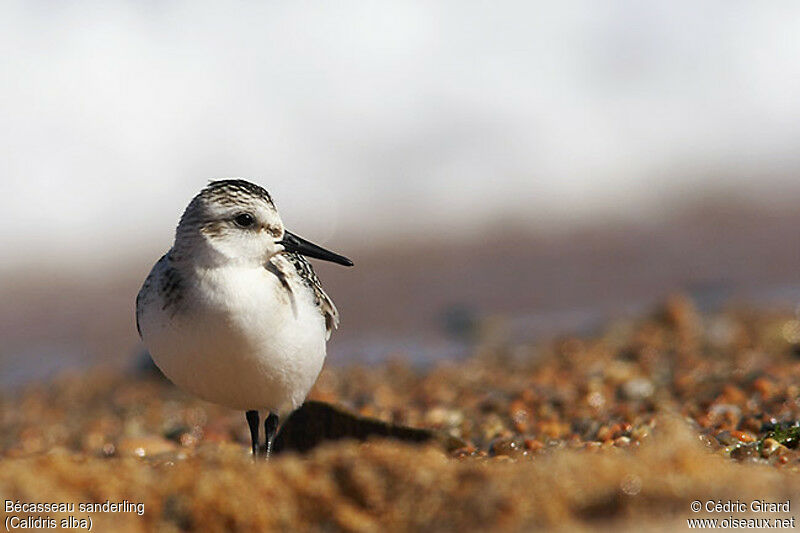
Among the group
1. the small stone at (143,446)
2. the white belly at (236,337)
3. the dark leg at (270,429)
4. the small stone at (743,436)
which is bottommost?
the small stone at (743,436)

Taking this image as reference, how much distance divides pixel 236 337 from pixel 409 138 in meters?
10.4

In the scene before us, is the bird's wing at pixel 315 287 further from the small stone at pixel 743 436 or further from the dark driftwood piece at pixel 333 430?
the small stone at pixel 743 436

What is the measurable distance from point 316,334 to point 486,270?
24.0ft

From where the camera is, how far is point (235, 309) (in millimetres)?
4785

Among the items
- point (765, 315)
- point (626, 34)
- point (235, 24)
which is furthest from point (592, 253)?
point (235, 24)

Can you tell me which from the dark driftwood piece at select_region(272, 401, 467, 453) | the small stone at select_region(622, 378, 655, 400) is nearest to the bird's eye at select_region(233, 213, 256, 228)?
the dark driftwood piece at select_region(272, 401, 467, 453)

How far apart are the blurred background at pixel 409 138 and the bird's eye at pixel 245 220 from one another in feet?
21.6

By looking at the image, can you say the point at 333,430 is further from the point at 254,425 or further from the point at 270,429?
the point at 254,425

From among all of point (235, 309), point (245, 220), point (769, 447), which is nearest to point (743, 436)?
point (769, 447)

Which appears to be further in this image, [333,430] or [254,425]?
[254,425]

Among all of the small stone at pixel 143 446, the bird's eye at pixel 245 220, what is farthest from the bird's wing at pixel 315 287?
the small stone at pixel 143 446

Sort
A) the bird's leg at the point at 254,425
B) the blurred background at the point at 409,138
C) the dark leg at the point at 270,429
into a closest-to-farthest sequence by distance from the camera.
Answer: the dark leg at the point at 270,429
the bird's leg at the point at 254,425
the blurred background at the point at 409,138

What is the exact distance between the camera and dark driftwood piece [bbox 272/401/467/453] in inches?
201

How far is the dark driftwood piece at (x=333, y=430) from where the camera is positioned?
511 cm
